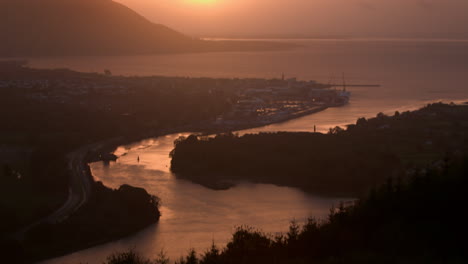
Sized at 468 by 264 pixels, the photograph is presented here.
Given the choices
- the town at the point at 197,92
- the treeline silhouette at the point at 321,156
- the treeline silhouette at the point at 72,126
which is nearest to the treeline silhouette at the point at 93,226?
the treeline silhouette at the point at 72,126

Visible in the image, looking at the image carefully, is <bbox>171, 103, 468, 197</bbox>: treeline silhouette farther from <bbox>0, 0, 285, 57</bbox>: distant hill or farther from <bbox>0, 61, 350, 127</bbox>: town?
<bbox>0, 0, 285, 57</bbox>: distant hill

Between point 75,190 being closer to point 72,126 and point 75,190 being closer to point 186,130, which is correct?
point 72,126

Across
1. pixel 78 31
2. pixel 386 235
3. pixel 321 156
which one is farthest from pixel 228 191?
pixel 78 31

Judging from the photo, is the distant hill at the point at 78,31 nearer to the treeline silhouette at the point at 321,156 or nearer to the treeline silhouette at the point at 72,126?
the treeline silhouette at the point at 72,126

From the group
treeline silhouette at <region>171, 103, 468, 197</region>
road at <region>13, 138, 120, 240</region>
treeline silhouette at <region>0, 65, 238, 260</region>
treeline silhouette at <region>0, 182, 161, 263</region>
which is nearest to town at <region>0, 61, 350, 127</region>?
treeline silhouette at <region>0, 65, 238, 260</region>

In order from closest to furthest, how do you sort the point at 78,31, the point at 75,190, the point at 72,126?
the point at 75,190 → the point at 72,126 → the point at 78,31
